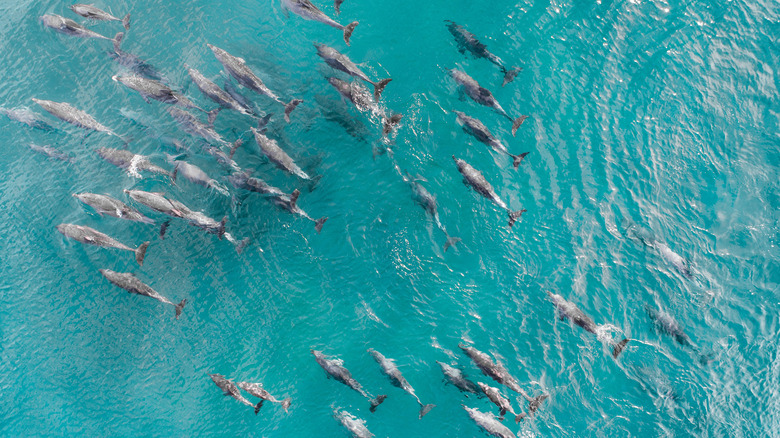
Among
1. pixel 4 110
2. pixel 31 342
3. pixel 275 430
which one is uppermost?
pixel 4 110

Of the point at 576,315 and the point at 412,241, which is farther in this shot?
the point at 412,241

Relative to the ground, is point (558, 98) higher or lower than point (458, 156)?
higher

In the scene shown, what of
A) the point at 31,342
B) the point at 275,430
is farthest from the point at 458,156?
the point at 31,342

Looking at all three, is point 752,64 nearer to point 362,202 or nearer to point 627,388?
point 627,388

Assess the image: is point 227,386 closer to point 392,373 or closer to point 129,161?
point 392,373

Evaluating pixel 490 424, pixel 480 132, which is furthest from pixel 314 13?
pixel 490 424

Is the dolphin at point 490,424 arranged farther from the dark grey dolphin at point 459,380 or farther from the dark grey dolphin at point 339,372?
the dark grey dolphin at point 339,372

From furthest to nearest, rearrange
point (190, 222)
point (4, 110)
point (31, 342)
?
point (4, 110) → point (31, 342) → point (190, 222)
